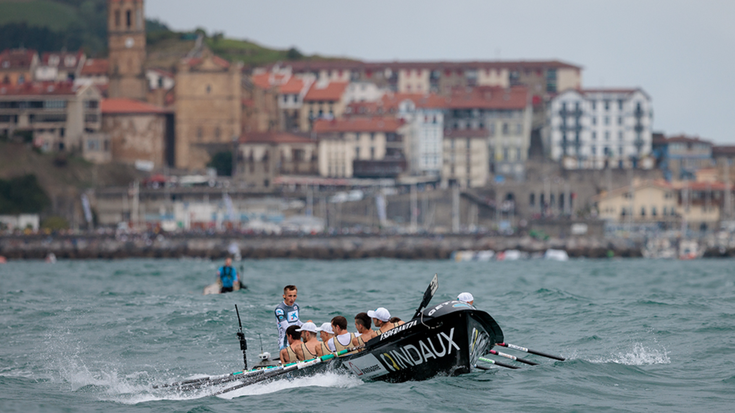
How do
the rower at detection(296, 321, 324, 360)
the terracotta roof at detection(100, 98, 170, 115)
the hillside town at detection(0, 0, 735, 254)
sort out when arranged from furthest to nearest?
1. the terracotta roof at detection(100, 98, 170, 115)
2. the hillside town at detection(0, 0, 735, 254)
3. the rower at detection(296, 321, 324, 360)

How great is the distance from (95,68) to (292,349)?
137 meters

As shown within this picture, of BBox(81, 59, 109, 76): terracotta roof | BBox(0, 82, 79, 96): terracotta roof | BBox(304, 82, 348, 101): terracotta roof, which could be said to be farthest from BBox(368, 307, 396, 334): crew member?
BBox(81, 59, 109, 76): terracotta roof

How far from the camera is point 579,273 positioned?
191 feet

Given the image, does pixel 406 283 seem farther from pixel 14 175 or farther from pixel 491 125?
pixel 491 125

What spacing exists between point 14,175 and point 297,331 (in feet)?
293

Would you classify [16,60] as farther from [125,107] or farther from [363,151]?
[363,151]

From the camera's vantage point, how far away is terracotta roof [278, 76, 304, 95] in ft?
453

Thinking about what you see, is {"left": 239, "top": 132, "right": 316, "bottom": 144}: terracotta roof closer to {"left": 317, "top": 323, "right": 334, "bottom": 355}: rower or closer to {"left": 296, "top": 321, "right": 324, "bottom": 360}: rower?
{"left": 296, "top": 321, "right": 324, "bottom": 360}: rower

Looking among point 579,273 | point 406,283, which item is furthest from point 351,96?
point 406,283

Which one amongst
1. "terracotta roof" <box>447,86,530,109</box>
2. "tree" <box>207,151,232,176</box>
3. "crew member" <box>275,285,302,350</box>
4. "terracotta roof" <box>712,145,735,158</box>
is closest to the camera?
"crew member" <box>275,285,302,350</box>

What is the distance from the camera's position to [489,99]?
417ft

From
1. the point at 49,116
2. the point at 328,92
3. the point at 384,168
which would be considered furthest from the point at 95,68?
the point at 384,168

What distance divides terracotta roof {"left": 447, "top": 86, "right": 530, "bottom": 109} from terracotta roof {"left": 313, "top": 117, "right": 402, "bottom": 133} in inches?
299

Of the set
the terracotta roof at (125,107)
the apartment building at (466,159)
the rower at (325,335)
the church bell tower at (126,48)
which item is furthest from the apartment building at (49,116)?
the rower at (325,335)
